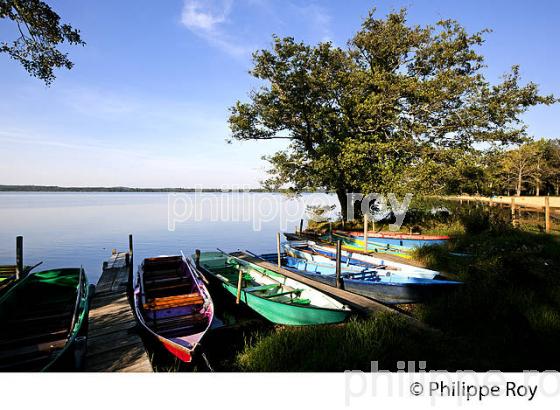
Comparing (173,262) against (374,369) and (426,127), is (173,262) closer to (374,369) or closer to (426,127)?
(374,369)

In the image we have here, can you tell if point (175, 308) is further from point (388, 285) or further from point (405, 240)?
point (405, 240)

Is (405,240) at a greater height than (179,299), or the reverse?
(405,240)

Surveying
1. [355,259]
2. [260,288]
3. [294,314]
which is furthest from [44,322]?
[355,259]

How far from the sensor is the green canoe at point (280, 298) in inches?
306

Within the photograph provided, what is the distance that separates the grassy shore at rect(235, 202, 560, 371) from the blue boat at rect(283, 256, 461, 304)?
0.38 metres

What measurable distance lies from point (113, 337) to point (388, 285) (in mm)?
8006

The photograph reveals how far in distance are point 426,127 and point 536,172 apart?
35992mm

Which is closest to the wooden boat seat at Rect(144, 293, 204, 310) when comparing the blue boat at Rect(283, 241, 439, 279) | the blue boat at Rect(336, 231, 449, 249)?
the blue boat at Rect(283, 241, 439, 279)

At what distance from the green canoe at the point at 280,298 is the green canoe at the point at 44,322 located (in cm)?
460

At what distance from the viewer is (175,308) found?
9047mm

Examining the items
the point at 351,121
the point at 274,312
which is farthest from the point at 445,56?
the point at 274,312

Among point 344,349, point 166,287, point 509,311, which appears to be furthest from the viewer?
point 166,287

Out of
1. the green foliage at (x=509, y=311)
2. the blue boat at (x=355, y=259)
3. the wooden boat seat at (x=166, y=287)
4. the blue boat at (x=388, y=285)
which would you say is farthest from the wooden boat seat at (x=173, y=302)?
the blue boat at (x=355, y=259)
